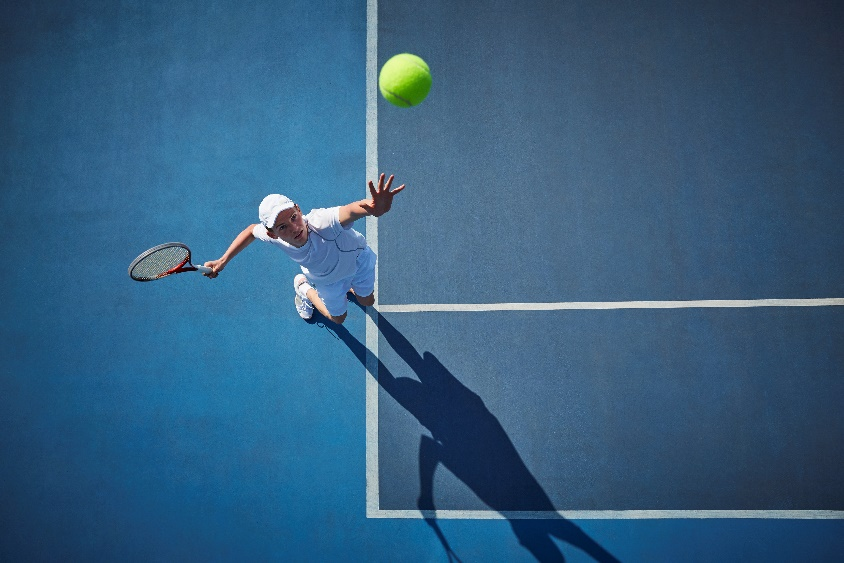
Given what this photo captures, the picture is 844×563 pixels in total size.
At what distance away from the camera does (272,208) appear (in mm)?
3326

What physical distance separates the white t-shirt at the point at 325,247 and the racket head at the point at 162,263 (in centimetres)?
74

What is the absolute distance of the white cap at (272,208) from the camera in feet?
10.9

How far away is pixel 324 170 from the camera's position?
17.3 ft

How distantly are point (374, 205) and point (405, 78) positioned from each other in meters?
1.31

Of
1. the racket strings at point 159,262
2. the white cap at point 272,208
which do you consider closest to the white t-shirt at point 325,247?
the white cap at point 272,208

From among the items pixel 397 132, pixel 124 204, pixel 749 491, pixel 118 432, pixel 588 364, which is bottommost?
pixel 749 491

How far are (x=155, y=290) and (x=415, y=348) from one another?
8.58 feet

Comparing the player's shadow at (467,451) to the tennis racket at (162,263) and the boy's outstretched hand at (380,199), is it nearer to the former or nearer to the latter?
the tennis racket at (162,263)

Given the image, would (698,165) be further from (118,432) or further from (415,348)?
(118,432)

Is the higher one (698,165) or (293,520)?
(698,165)

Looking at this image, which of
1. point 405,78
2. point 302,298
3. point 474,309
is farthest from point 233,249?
point 474,309

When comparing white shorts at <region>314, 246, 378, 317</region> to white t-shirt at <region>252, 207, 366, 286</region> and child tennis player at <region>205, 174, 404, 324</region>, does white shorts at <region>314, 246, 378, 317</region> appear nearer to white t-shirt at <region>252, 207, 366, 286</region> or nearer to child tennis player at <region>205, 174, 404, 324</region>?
child tennis player at <region>205, 174, 404, 324</region>

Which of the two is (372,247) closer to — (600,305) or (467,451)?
(467,451)

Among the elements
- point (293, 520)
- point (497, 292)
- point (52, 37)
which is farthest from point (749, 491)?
point (52, 37)
